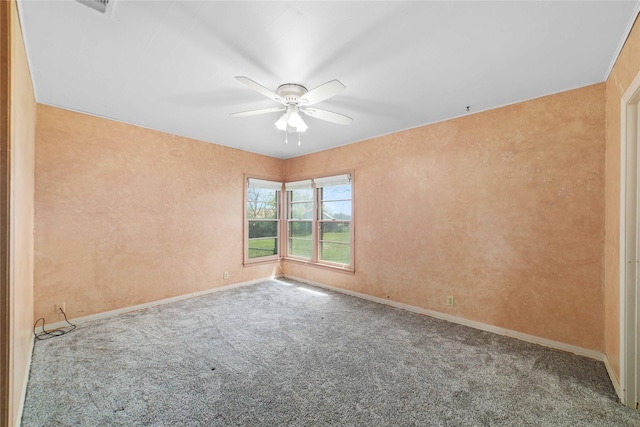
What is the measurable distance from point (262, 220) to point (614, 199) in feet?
15.5

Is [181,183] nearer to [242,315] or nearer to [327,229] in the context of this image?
[242,315]

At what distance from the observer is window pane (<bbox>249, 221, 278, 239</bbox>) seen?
5020 mm

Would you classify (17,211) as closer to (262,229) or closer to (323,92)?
(323,92)

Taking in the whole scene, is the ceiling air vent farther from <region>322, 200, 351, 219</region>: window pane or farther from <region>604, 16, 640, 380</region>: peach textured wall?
<region>322, 200, 351, 219</region>: window pane

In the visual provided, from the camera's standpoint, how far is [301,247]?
5.29 m

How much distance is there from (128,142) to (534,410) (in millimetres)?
4928

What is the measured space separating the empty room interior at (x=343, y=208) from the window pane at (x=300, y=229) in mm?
973

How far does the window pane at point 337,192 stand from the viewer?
4.48 meters

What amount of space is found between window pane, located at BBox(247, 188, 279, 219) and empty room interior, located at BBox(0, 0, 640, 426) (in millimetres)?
575

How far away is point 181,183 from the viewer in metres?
3.97

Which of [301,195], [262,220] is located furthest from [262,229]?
[301,195]

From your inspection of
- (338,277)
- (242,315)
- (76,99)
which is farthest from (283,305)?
(76,99)

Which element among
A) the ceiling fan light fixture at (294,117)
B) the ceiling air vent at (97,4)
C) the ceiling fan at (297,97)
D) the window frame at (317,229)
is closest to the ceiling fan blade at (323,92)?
the ceiling fan at (297,97)

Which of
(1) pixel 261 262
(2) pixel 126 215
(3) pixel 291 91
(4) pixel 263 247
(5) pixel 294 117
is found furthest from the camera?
(4) pixel 263 247
